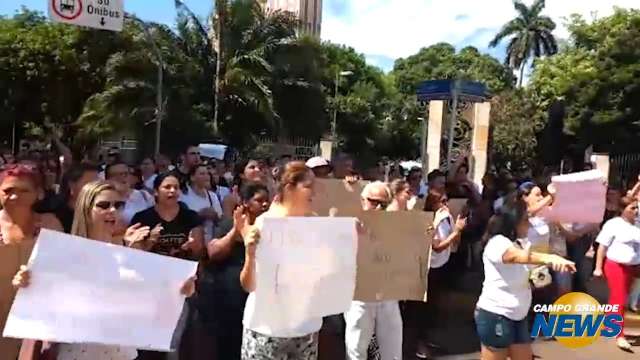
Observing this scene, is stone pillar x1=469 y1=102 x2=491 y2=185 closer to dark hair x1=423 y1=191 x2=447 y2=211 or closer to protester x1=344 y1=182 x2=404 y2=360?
dark hair x1=423 y1=191 x2=447 y2=211

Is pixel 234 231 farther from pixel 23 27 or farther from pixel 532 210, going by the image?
pixel 23 27

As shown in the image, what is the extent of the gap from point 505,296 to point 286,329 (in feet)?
5.31

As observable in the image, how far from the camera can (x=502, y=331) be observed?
4641 mm

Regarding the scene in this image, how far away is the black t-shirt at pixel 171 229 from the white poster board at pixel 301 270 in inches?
29.6

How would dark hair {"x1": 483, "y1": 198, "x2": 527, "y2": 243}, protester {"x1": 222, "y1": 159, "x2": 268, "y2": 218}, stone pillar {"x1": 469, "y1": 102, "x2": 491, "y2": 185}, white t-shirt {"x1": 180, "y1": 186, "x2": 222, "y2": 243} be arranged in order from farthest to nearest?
1. stone pillar {"x1": 469, "y1": 102, "x2": 491, "y2": 185}
2. white t-shirt {"x1": 180, "y1": 186, "x2": 222, "y2": 243}
3. protester {"x1": 222, "y1": 159, "x2": 268, "y2": 218}
4. dark hair {"x1": 483, "y1": 198, "x2": 527, "y2": 243}

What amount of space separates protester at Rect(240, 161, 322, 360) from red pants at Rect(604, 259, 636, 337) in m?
4.27

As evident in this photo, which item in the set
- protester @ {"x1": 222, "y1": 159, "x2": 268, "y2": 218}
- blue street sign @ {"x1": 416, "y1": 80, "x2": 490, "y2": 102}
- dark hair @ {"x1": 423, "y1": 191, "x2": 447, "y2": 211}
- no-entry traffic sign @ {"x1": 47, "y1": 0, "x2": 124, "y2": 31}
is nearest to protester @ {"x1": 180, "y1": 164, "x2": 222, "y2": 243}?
protester @ {"x1": 222, "y1": 159, "x2": 268, "y2": 218}

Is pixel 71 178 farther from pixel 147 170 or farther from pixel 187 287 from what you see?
pixel 147 170

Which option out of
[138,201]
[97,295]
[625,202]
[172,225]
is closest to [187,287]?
[97,295]

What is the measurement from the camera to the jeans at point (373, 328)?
4.89 meters

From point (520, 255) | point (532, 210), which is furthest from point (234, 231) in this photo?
point (532, 210)

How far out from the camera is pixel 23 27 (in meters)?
33.7

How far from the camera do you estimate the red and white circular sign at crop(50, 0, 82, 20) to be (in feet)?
27.6

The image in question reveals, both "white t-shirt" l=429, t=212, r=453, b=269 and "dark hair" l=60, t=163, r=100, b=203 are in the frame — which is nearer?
"dark hair" l=60, t=163, r=100, b=203
